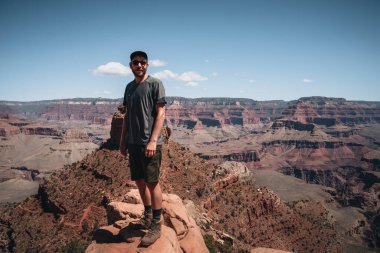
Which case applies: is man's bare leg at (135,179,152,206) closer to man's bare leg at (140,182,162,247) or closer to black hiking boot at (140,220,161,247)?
man's bare leg at (140,182,162,247)

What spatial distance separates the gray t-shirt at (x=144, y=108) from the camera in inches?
318

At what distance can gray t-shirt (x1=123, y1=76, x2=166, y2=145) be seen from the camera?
8086 mm

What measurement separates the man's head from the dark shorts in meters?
1.97

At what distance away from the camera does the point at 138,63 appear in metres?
8.26

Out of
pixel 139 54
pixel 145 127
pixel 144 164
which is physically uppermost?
pixel 139 54

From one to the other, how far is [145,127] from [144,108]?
51 centimetres

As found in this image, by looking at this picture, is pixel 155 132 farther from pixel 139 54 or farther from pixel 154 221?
pixel 154 221

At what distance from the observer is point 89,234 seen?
1059 inches

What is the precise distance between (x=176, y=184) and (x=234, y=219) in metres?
7.34

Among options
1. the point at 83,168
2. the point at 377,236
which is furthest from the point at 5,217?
the point at 377,236

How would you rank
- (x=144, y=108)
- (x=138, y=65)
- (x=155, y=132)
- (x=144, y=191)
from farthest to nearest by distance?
1. (x=144, y=191)
2. (x=138, y=65)
3. (x=144, y=108)
4. (x=155, y=132)

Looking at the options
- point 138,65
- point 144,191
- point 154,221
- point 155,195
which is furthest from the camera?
point 144,191

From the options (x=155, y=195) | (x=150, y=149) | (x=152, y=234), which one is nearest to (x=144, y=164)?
(x=150, y=149)

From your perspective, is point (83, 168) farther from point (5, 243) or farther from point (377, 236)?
point (377, 236)
